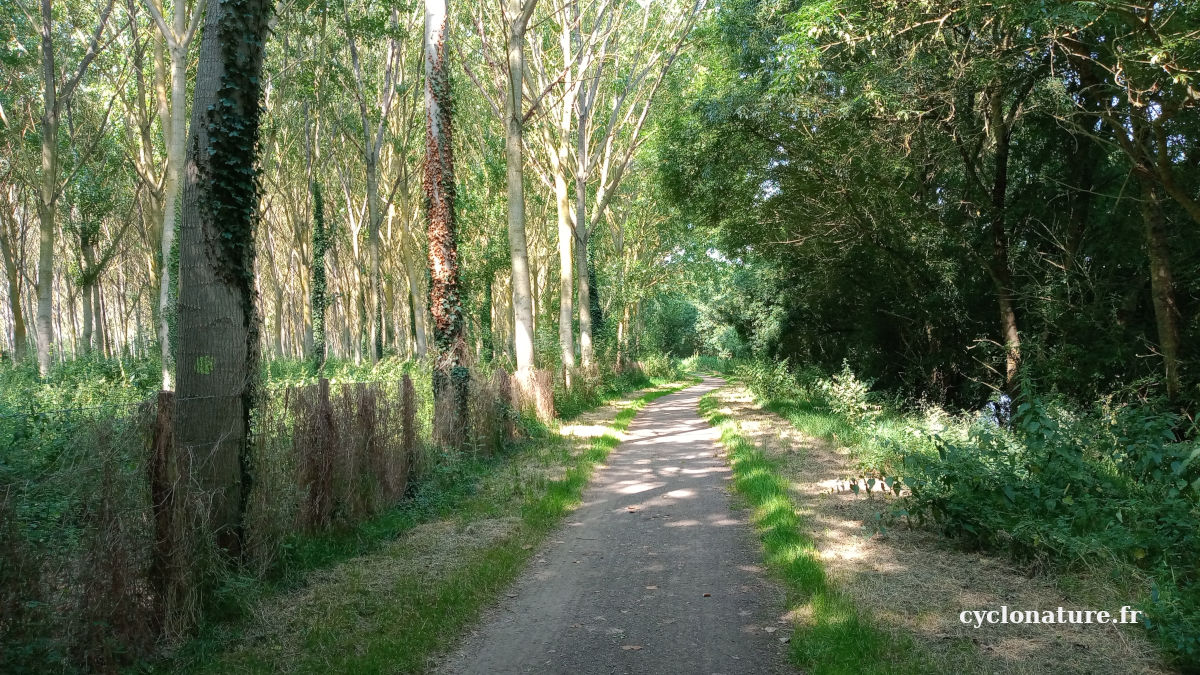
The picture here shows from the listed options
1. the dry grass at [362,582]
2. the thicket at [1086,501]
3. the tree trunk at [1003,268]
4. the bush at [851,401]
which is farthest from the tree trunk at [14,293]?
the tree trunk at [1003,268]

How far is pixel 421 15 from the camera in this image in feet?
76.0

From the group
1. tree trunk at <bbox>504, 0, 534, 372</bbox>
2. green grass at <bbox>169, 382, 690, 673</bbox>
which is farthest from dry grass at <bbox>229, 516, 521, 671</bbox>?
tree trunk at <bbox>504, 0, 534, 372</bbox>

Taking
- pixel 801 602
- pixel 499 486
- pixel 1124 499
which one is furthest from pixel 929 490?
pixel 499 486

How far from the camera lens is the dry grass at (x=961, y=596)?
3838mm

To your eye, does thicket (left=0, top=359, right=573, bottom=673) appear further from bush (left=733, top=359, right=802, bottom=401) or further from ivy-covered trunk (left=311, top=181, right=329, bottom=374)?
ivy-covered trunk (left=311, top=181, right=329, bottom=374)

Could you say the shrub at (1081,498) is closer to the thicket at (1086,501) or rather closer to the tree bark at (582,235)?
the thicket at (1086,501)

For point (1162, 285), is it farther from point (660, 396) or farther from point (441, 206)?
point (660, 396)

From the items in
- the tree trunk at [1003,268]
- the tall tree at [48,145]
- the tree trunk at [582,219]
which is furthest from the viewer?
the tree trunk at [582,219]

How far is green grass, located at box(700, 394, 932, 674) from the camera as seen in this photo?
12.9 feet

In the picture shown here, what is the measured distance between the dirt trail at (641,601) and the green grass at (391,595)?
25cm

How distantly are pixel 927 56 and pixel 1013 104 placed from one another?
2679 mm

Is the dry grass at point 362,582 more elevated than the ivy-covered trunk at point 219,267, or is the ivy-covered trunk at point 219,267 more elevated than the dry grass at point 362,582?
the ivy-covered trunk at point 219,267

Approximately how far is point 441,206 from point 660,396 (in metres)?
18.8

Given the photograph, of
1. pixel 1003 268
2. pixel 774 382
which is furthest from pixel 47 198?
pixel 1003 268
